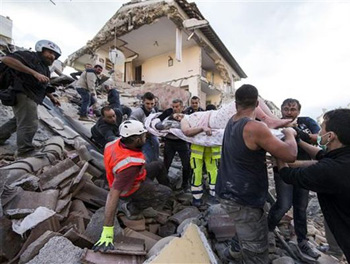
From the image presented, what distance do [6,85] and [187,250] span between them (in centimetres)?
328

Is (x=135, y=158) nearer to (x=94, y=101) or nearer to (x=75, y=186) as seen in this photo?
(x=75, y=186)

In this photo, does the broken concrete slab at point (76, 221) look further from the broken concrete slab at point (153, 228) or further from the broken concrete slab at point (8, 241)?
the broken concrete slab at point (153, 228)

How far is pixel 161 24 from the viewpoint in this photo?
12852 mm

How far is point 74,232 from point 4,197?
91cm

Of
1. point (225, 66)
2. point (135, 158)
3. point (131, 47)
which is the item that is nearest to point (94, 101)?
point (135, 158)

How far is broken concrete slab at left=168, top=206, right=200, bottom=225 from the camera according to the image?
2745 millimetres

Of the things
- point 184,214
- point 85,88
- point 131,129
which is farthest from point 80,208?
point 85,88

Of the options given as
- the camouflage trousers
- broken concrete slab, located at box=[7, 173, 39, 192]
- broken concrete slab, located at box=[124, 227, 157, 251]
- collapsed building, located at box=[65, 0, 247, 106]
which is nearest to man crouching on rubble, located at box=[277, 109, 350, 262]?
the camouflage trousers

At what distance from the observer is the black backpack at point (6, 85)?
9.74 ft

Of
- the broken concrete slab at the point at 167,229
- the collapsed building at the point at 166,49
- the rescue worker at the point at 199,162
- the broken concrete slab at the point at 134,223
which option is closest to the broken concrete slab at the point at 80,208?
the broken concrete slab at the point at 134,223

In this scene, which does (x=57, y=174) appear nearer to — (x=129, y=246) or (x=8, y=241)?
(x=8, y=241)

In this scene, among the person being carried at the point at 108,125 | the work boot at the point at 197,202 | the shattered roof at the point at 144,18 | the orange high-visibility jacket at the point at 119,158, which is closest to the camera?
the orange high-visibility jacket at the point at 119,158

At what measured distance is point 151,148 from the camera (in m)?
3.56

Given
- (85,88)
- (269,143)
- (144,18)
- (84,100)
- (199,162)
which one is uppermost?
(144,18)
